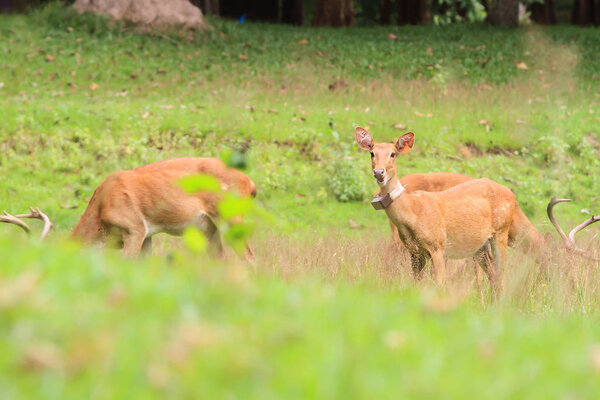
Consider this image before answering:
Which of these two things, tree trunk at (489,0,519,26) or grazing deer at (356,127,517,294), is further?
tree trunk at (489,0,519,26)

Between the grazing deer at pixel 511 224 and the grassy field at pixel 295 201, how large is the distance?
1.85 ft

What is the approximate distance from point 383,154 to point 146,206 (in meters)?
2.66

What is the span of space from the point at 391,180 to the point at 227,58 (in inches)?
539

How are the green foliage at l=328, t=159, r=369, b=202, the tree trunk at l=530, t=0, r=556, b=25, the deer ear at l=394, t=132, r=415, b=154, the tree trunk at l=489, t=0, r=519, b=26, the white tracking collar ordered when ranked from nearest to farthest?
the white tracking collar
the deer ear at l=394, t=132, r=415, b=154
the green foliage at l=328, t=159, r=369, b=202
the tree trunk at l=489, t=0, r=519, b=26
the tree trunk at l=530, t=0, r=556, b=25

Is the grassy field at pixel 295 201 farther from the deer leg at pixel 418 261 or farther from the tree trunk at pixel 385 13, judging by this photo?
the tree trunk at pixel 385 13

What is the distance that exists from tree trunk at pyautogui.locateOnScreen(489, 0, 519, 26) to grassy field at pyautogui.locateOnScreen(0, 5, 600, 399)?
2.56 ft

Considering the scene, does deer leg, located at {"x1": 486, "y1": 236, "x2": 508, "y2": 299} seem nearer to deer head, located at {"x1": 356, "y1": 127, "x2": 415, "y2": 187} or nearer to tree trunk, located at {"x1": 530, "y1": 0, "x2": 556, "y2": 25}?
deer head, located at {"x1": 356, "y1": 127, "x2": 415, "y2": 187}

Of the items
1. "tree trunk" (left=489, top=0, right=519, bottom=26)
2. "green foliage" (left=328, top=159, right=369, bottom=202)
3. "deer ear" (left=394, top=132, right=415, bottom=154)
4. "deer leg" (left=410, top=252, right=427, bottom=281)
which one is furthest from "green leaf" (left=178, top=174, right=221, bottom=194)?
"tree trunk" (left=489, top=0, right=519, bottom=26)

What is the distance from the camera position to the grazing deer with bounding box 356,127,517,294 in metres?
7.72

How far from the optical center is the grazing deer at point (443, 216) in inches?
304

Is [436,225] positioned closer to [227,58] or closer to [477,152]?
[477,152]

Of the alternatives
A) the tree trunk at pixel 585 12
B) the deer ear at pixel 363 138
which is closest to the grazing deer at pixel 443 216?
the deer ear at pixel 363 138

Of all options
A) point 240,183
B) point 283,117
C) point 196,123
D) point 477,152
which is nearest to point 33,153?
point 196,123

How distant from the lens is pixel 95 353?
261cm
